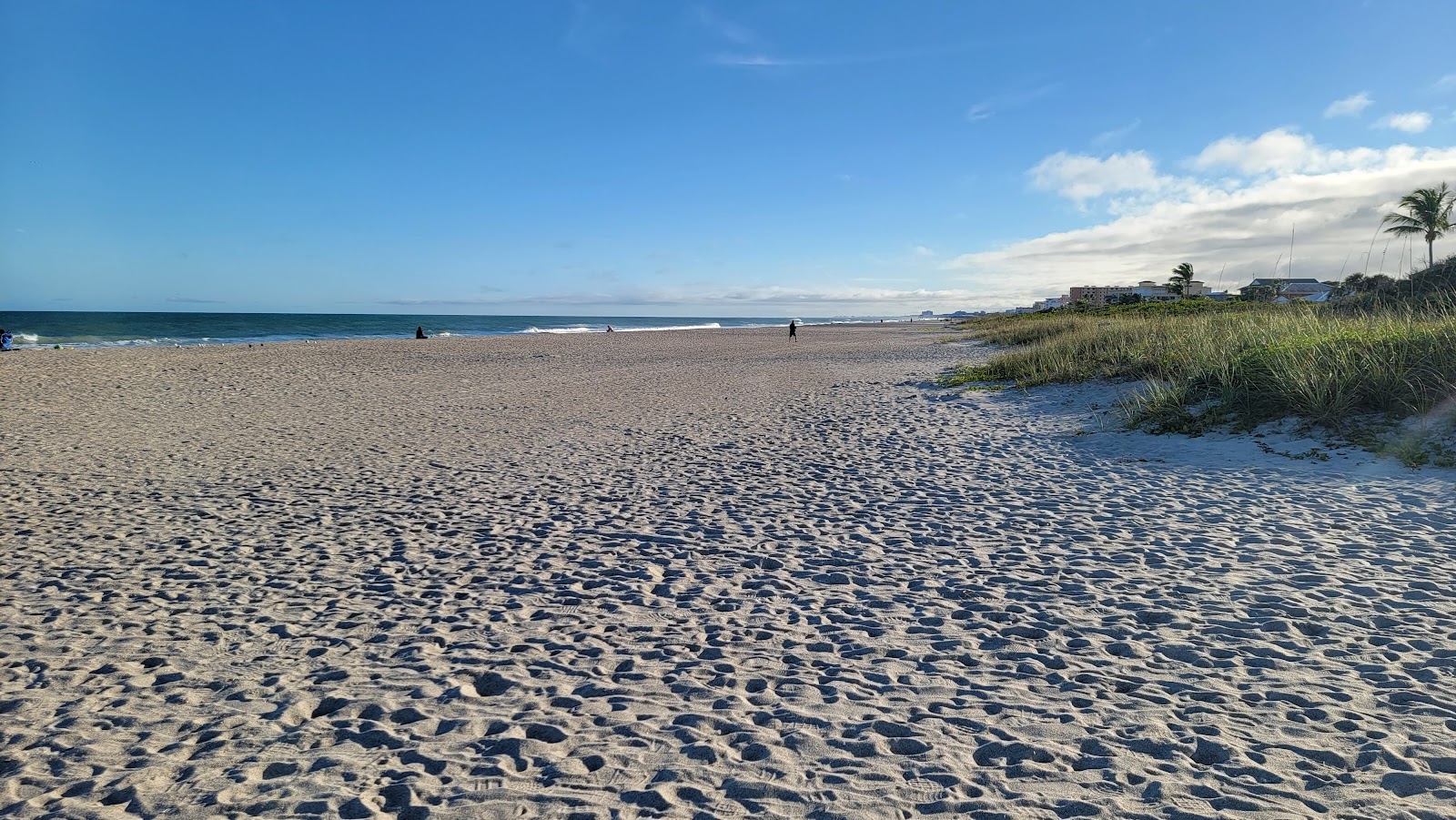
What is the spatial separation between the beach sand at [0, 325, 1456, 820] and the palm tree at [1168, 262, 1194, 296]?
70.9 meters

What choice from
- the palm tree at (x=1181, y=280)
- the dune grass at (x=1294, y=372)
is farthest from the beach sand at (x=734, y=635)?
the palm tree at (x=1181, y=280)

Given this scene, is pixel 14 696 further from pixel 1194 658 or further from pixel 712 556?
pixel 1194 658

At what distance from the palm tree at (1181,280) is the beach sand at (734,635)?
70925 millimetres

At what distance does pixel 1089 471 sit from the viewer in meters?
9.19

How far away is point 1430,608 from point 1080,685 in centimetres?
262

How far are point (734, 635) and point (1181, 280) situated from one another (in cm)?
8307

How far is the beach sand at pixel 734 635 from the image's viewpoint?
10.5 ft

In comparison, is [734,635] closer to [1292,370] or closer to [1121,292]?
[1292,370]

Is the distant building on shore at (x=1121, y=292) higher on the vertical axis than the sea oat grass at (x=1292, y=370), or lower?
higher

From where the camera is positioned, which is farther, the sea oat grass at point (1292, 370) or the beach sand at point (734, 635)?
the sea oat grass at point (1292, 370)

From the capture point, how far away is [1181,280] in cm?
7344

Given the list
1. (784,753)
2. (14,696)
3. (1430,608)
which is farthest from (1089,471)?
(14,696)

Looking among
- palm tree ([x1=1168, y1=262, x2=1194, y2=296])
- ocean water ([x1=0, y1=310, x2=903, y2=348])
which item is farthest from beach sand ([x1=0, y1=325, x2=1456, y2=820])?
palm tree ([x1=1168, y1=262, x2=1194, y2=296])

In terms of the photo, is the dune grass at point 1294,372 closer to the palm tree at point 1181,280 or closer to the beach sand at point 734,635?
the beach sand at point 734,635
